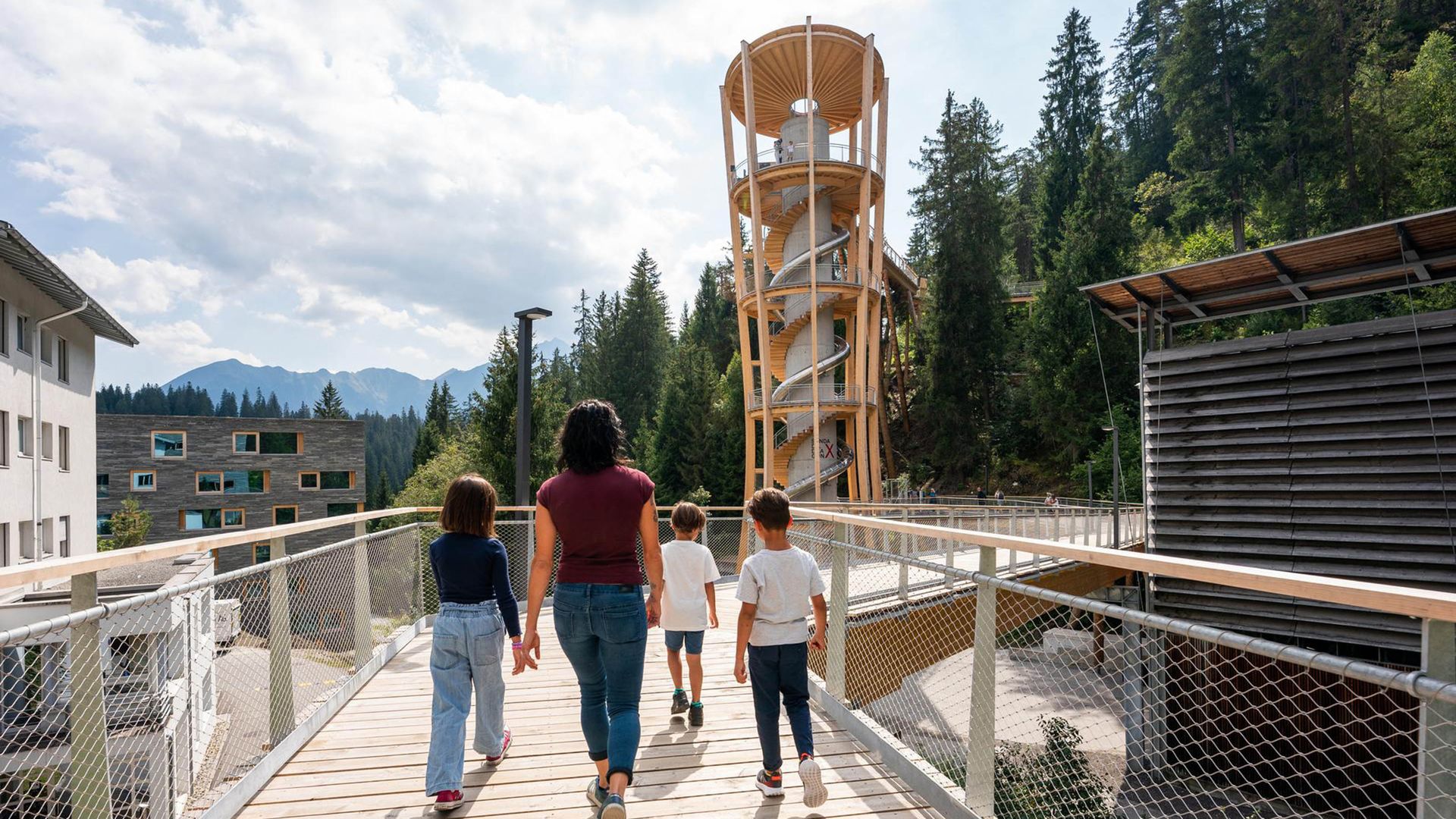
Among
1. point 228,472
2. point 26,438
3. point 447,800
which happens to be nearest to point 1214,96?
point 447,800

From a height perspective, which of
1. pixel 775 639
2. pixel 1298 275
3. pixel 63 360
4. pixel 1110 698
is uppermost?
pixel 63 360

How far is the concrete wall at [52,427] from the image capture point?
1695 centimetres

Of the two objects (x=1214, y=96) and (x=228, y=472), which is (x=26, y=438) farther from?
(x=1214, y=96)

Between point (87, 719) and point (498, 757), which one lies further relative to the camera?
point (498, 757)

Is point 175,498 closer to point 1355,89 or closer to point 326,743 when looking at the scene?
point 326,743

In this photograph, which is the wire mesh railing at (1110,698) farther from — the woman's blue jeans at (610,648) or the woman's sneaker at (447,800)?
the woman's sneaker at (447,800)

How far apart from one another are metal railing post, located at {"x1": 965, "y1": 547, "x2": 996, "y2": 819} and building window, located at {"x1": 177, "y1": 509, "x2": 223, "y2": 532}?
42.6 m

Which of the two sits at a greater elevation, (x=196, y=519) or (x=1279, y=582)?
(x=1279, y=582)

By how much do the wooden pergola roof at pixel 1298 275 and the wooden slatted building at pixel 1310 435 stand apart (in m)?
0.03

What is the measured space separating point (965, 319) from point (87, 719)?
130 feet

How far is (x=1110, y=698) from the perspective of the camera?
10.4m

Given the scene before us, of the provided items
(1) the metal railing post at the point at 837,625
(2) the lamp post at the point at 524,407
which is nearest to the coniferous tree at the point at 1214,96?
(2) the lamp post at the point at 524,407

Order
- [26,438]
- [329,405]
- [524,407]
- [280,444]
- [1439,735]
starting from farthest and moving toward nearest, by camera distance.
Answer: [329,405] < [280,444] < [26,438] < [524,407] < [1439,735]

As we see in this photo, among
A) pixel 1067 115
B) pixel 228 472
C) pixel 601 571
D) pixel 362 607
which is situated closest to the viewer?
pixel 601 571
